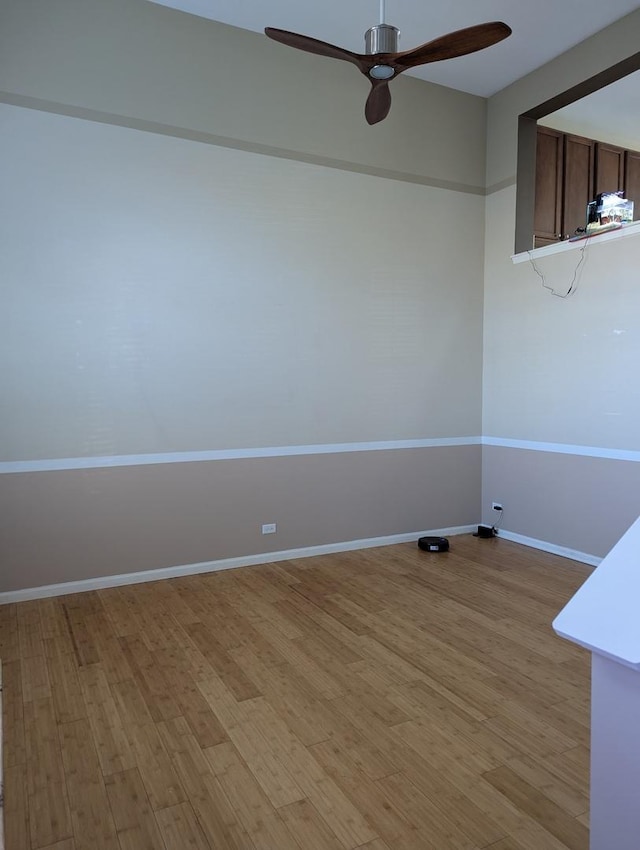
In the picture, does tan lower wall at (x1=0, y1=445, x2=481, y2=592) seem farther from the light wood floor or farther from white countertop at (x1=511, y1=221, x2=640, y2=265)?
white countertop at (x1=511, y1=221, x2=640, y2=265)

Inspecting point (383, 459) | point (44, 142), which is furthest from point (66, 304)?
point (383, 459)

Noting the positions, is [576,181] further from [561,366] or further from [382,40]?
[382,40]

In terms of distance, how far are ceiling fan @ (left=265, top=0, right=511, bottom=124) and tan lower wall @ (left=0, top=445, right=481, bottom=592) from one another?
254 cm

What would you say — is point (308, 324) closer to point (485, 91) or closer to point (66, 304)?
point (66, 304)

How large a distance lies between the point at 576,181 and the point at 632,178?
0.81 meters

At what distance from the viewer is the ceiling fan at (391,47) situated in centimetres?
226

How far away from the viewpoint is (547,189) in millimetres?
4914

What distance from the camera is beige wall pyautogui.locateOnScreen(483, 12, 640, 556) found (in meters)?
3.98

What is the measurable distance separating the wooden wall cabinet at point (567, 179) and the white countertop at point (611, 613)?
4.39 meters

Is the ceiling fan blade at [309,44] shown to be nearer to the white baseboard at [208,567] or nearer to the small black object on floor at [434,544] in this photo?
the white baseboard at [208,567]

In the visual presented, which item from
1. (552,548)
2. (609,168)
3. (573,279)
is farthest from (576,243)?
(552,548)

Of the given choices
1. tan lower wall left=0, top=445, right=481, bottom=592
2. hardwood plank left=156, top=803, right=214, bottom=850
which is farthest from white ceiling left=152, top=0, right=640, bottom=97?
hardwood plank left=156, top=803, right=214, bottom=850

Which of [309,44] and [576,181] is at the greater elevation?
[576,181]

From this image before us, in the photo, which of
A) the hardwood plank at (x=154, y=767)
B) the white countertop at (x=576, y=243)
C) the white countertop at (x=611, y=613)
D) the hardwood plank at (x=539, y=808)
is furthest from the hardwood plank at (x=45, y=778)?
the white countertop at (x=576, y=243)
